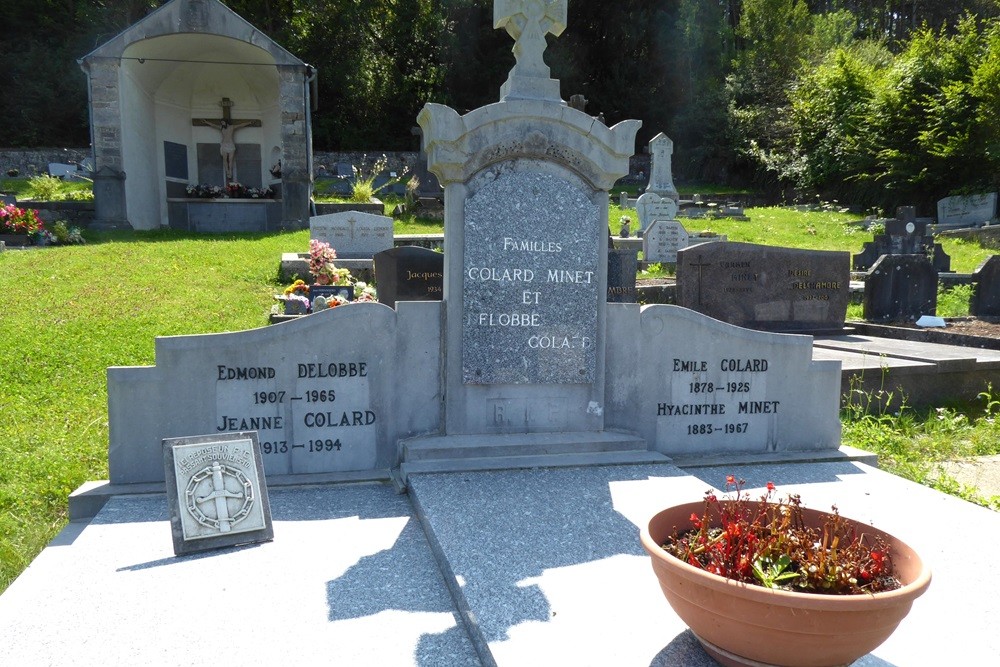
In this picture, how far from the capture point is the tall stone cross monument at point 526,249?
461 centimetres

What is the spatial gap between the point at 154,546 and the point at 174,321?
5385 mm

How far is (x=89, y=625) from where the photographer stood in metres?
2.79

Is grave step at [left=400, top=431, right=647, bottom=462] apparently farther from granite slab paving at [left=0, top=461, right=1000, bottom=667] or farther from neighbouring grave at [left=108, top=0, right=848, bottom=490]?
granite slab paving at [left=0, top=461, right=1000, bottom=667]

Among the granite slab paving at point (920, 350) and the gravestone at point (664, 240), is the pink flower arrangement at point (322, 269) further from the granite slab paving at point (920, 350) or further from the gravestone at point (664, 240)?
the gravestone at point (664, 240)

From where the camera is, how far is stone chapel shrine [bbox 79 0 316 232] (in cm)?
1641

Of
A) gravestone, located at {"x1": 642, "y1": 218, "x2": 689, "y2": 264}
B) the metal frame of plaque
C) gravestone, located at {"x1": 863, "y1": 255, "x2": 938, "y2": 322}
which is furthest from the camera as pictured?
gravestone, located at {"x1": 642, "y1": 218, "x2": 689, "y2": 264}

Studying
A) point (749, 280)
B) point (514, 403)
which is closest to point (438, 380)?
point (514, 403)

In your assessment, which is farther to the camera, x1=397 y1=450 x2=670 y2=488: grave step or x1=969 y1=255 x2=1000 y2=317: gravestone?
x1=969 y1=255 x2=1000 y2=317: gravestone

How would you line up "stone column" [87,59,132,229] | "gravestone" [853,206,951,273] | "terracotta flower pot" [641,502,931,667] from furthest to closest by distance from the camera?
"stone column" [87,59,132,229] → "gravestone" [853,206,951,273] → "terracotta flower pot" [641,502,931,667]

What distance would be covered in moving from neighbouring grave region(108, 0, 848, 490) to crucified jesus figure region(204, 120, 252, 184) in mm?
17484

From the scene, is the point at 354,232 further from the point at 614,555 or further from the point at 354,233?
the point at 614,555

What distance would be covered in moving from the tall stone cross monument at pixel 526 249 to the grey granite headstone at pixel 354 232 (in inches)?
331

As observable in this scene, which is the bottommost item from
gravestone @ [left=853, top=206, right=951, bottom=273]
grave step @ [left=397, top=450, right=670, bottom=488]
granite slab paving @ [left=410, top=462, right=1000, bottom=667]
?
granite slab paving @ [left=410, top=462, right=1000, bottom=667]

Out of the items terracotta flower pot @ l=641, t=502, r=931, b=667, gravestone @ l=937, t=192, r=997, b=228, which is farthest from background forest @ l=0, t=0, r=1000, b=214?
terracotta flower pot @ l=641, t=502, r=931, b=667
